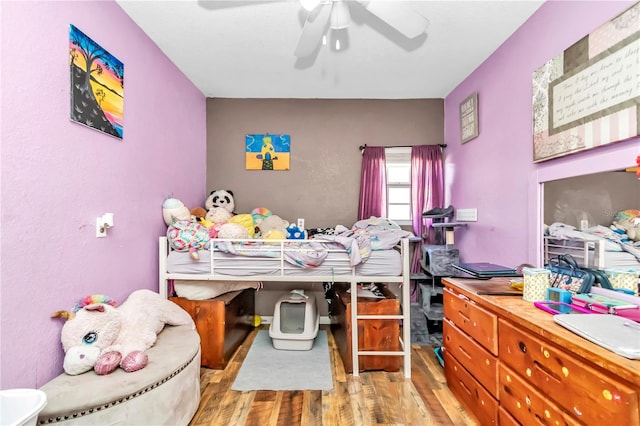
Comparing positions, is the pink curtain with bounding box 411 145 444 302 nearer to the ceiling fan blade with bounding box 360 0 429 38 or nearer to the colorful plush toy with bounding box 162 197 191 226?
the ceiling fan blade with bounding box 360 0 429 38

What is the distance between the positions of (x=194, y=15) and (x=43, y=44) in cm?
94

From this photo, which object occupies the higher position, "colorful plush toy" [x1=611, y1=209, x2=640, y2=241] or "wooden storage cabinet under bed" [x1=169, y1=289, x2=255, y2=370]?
"colorful plush toy" [x1=611, y1=209, x2=640, y2=241]

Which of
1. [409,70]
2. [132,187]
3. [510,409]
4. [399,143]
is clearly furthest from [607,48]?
[132,187]

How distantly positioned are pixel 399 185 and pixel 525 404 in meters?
2.53

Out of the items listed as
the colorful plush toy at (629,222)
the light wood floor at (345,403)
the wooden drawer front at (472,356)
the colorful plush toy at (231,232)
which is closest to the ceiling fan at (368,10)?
the colorful plush toy at (629,222)

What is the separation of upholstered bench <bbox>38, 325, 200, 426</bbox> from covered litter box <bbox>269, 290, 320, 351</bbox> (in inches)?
39.7

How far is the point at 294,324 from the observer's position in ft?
9.21

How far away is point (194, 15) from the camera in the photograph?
79.5 inches

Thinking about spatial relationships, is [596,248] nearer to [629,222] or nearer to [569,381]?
[629,222]

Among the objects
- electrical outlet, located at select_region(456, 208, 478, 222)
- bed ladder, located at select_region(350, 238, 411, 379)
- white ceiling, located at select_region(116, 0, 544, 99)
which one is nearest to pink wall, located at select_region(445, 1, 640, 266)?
electrical outlet, located at select_region(456, 208, 478, 222)

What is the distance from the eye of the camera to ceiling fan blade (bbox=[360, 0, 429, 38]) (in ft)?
5.06

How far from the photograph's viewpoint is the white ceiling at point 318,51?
6.46ft

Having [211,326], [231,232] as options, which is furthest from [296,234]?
[211,326]

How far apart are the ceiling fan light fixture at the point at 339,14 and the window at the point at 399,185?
6.42ft
